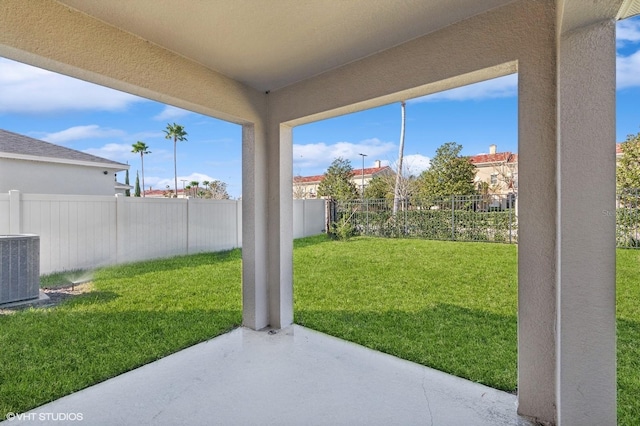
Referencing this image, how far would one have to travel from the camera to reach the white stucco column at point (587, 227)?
159 cm

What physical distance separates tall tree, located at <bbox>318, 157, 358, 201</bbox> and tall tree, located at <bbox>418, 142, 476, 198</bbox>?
3.06m

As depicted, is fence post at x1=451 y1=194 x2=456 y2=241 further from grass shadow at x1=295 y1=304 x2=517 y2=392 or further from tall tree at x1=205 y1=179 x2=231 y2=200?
tall tree at x1=205 y1=179 x2=231 y2=200

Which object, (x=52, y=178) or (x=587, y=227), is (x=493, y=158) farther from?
(x=52, y=178)

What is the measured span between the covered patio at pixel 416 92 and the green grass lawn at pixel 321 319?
0.38m

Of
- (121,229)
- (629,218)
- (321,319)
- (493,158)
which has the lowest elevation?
(321,319)

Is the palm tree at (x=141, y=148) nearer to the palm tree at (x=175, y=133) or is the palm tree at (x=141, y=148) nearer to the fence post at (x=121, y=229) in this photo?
the palm tree at (x=175, y=133)

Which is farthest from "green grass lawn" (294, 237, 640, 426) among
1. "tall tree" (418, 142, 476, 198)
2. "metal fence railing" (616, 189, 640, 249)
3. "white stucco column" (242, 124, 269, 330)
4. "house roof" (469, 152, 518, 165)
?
"house roof" (469, 152, 518, 165)

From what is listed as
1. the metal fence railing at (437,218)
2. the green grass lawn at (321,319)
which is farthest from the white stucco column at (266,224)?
the metal fence railing at (437,218)

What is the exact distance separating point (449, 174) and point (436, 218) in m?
3.16

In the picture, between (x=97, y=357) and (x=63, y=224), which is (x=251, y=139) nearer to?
(x=97, y=357)

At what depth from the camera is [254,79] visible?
3.19 m

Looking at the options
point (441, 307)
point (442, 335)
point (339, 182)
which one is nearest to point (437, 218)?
point (339, 182)

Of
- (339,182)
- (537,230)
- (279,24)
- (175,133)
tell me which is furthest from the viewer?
(175,133)

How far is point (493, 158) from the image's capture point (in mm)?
13133
